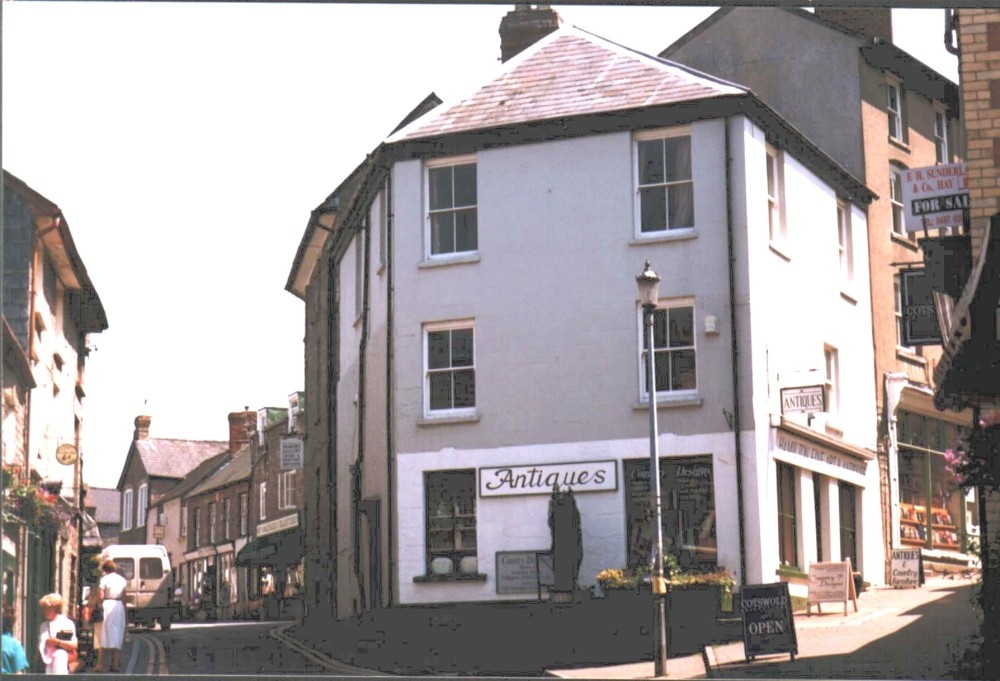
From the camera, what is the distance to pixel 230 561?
1407 cm

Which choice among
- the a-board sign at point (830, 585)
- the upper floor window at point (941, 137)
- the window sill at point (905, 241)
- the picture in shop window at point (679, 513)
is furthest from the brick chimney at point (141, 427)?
the upper floor window at point (941, 137)

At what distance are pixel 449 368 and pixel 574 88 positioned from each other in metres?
2.95

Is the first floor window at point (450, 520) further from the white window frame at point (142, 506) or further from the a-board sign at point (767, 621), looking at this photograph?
the white window frame at point (142, 506)

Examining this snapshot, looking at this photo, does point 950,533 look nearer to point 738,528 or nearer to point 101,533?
point 738,528

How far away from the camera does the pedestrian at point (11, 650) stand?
38.0 ft

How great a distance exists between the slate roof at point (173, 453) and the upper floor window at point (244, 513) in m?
0.65

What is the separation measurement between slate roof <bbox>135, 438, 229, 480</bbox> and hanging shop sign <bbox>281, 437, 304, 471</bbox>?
63 centimetres

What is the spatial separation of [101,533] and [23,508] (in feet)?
2.99

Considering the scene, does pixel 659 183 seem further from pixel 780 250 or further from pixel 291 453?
pixel 291 453

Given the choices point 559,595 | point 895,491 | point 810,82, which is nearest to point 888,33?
point 810,82

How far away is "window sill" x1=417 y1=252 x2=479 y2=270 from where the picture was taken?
13.3 metres

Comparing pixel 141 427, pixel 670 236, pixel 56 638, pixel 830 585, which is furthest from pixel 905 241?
pixel 56 638

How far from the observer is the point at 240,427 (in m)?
13.7

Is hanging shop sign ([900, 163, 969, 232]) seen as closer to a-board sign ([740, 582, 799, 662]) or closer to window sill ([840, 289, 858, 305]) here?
window sill ([840, 289, 858, 305])
